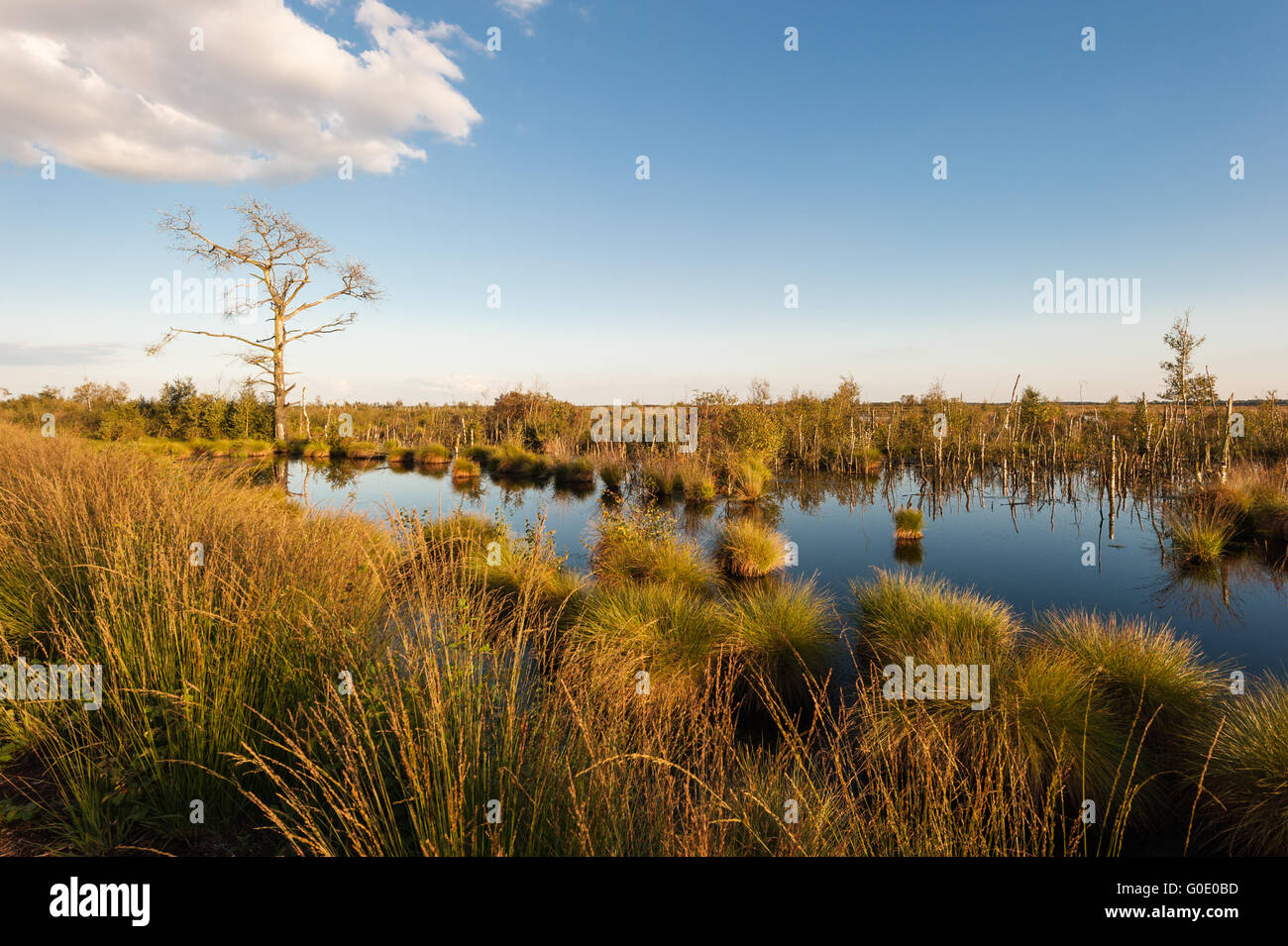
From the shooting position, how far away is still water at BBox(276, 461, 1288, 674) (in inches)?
314

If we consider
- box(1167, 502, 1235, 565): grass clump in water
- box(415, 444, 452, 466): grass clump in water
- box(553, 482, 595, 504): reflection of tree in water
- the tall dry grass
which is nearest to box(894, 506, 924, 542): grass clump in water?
box(1167, 502, 1235, 565): grass clump in water

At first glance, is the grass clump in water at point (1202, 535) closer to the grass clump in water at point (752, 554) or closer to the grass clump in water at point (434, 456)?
the grass clump in water at point (752, 554)

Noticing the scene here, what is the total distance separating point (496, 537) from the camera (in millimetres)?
9547

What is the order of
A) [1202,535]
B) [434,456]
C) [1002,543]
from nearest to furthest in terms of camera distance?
[1202,535], [1002,543], [434,456]

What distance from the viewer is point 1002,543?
1226 centimetres

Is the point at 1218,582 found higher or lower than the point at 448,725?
lower


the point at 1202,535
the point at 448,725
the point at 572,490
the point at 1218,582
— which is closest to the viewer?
the point at 448,725

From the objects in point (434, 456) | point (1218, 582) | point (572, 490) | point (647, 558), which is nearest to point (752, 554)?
point (647, 558)

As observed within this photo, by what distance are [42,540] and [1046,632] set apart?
944 centimetres

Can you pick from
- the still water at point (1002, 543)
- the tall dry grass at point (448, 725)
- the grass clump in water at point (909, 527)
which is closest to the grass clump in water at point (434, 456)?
the still water at point (1002, 543)

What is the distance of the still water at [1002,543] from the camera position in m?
7.98

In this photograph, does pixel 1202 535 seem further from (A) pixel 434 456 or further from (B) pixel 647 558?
(A) pixel 434 456
